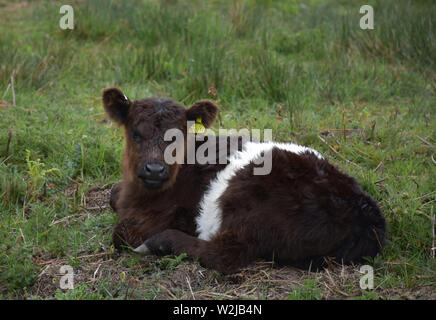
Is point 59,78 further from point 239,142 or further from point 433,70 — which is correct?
point 433,70

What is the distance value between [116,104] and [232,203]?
132 cm

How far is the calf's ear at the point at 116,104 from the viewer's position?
4.09 m

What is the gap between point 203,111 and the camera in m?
4.24

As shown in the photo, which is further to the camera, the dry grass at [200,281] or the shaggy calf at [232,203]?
the shaggy calf at [232,203]

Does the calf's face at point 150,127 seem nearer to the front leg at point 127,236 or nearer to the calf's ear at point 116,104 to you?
the calf's ear at point 116,104

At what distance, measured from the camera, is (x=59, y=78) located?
713 centimetres

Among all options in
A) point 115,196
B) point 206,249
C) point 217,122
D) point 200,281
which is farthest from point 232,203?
point 217,122

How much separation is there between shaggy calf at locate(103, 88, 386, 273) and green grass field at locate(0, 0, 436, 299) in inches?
6.2

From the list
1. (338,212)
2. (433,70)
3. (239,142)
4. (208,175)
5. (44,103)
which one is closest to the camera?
(338,212)

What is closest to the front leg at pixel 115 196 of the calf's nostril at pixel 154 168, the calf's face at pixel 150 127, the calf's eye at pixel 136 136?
the calf's face at pixel 150 127

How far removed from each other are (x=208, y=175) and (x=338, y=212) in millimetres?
1129

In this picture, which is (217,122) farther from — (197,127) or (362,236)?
(362,236)
